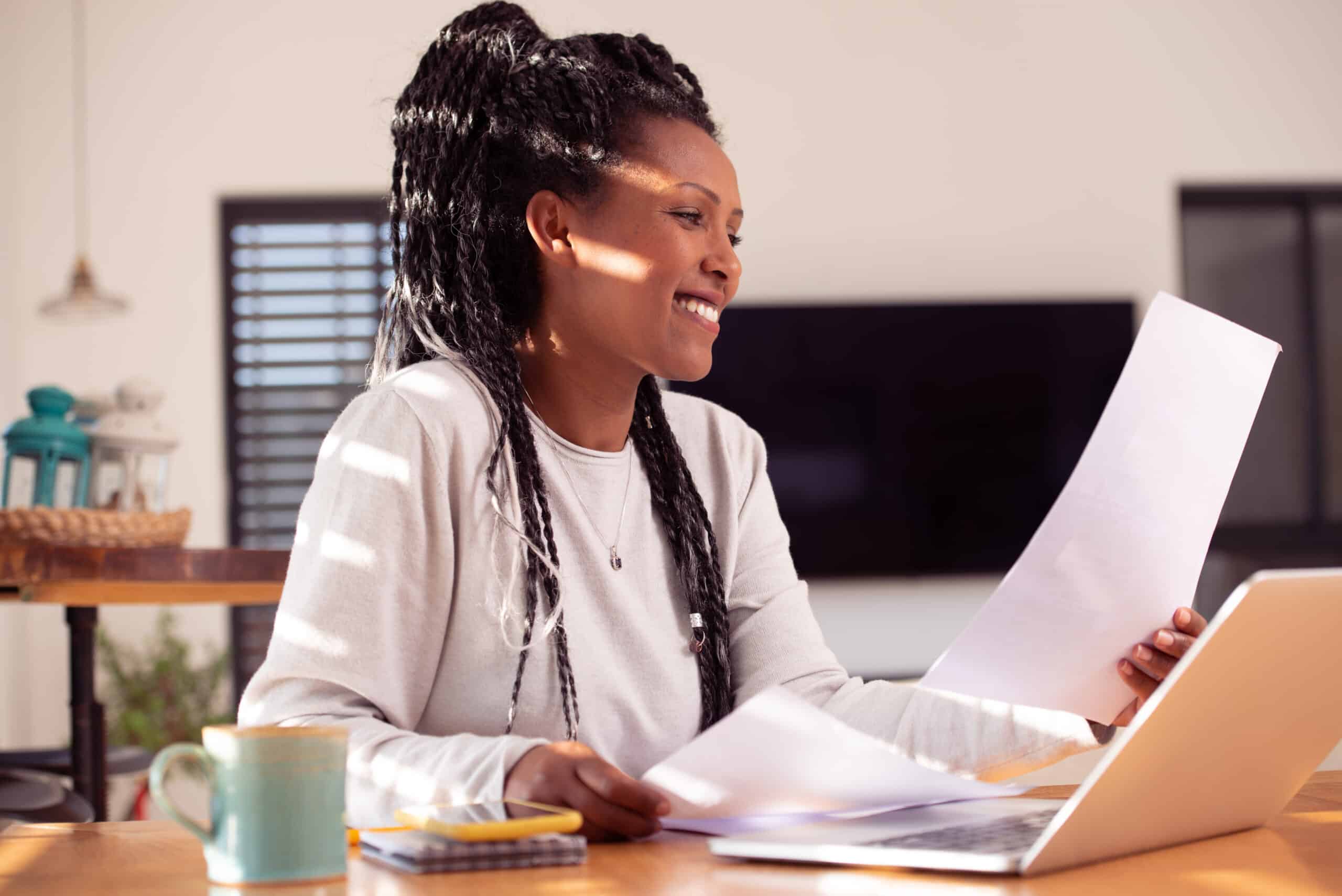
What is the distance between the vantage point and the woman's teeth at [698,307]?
4.12 ft

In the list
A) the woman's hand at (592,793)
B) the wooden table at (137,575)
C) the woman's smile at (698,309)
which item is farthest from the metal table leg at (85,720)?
the woman's hand at (592,793)

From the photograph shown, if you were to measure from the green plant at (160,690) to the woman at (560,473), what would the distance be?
3.18 meters

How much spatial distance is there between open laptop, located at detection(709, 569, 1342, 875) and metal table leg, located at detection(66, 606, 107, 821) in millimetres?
1604

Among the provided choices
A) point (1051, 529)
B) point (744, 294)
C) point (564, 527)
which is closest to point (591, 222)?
point (564, 527)

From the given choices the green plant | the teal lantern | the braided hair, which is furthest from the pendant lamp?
the braided hair

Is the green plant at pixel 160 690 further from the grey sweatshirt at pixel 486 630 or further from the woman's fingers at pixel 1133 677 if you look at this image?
the woman's fingers at pixel 1133 677

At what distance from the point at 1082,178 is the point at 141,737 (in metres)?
3.49

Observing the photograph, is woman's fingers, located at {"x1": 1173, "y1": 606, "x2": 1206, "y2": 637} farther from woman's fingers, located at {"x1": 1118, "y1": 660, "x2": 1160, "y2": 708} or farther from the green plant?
the green plant

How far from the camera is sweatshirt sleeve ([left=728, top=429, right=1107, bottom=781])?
38.0 inches

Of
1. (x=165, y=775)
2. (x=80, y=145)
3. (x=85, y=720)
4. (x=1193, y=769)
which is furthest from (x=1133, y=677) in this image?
(x=80, y=145)

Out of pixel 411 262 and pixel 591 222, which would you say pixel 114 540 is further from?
pixel 591 222

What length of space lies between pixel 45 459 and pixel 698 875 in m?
1.47

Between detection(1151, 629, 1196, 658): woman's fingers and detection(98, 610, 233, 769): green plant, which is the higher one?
detection(1151, 629, 1196, 658): woman's fingers

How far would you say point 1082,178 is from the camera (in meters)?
4.70
